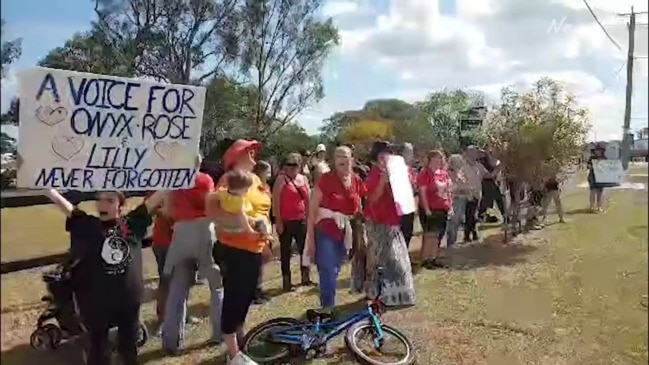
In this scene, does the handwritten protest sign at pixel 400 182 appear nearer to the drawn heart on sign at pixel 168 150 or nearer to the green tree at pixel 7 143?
the drawn heart on sign at pixel 168 150

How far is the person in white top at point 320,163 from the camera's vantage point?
5.21 m

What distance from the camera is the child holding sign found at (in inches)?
146

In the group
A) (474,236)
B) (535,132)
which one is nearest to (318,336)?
(535,132)

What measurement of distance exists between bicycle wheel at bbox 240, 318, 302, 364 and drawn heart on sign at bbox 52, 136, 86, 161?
1.55m

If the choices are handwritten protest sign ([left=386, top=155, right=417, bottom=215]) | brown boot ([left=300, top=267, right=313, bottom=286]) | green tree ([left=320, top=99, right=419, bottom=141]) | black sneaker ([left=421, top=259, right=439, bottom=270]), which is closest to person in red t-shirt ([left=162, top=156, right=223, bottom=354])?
green tree ([left=320, top=99, right=419, bottom=141])

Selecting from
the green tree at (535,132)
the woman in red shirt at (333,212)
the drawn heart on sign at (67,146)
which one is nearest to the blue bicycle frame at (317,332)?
the woman in red shirt at (333,212)

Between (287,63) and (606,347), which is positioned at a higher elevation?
(287,63)

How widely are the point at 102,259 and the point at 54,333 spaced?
97cm

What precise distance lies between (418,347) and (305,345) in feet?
2.76

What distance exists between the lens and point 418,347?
479cm

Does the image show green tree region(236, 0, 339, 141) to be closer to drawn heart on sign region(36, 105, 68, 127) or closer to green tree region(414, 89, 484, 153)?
green tree region(414, 89, 484, 153)

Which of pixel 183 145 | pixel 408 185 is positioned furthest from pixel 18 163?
pixel 408 185

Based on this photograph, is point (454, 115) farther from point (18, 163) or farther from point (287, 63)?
point (18, 163)

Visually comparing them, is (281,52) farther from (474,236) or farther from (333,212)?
(474,236)
